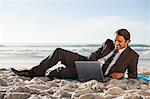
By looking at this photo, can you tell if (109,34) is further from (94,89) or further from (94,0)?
(94,89)

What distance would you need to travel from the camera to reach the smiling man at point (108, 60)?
109 inches

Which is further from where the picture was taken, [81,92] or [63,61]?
[63,61]

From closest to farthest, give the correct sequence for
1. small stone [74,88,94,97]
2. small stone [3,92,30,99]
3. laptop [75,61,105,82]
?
small stone [3,92,30,99]
small stone [74,88,94,97]
laptop [75,61,105,82]

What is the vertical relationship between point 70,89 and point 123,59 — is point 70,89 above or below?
below

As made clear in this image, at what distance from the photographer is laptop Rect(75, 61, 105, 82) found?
2.65 meters

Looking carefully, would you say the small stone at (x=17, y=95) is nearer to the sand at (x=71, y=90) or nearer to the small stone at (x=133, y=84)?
the sand at (x=71, y=90)

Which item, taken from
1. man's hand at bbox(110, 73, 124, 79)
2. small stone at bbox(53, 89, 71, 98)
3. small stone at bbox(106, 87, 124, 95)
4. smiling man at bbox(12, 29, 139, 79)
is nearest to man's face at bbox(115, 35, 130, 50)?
smiling man at bbox(12, 29, 139, 79)

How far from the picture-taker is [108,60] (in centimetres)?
288

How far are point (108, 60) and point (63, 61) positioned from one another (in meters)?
0.40

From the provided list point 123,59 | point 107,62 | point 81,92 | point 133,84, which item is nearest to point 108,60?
point 107,62

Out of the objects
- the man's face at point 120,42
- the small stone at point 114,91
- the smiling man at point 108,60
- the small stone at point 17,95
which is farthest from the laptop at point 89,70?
the small stone at point 17,95

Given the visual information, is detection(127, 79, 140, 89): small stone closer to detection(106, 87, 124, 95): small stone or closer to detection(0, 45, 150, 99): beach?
detection(0, 45, 150, 99): beach

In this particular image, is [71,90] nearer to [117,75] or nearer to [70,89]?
[70,89]

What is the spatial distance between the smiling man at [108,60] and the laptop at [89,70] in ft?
0.40
